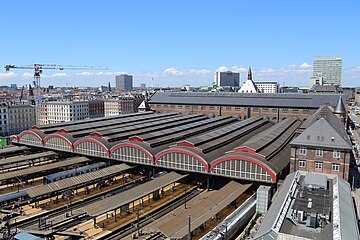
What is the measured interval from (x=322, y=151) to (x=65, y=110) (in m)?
119

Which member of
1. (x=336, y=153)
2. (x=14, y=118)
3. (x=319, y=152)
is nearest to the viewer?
(x=336, y=153)

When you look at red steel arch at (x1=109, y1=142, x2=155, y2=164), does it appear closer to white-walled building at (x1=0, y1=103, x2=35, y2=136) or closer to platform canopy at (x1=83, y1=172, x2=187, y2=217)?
platform canopy at (x1=83, y1=172, x2=187, y2=217)

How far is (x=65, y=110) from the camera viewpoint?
455ft

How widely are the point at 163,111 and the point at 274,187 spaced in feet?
252

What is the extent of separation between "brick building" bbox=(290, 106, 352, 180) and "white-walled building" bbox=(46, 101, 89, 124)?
375 ft

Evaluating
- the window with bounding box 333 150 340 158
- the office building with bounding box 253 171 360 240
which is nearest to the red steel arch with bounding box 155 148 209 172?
the office building with bounding box 253 171 360 240

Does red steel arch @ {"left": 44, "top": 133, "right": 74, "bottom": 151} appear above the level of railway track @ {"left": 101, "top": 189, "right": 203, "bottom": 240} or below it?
above

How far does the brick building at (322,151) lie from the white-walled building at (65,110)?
114175mm

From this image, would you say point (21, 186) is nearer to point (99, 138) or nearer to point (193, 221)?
point (99, 138)

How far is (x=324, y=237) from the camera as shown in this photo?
24109 millimetres

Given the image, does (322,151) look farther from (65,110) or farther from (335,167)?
(65,110)

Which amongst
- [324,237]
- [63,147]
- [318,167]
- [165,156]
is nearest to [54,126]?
[63,147]

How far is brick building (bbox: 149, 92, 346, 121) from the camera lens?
92562 millimetres

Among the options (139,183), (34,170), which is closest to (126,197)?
(139,183)
